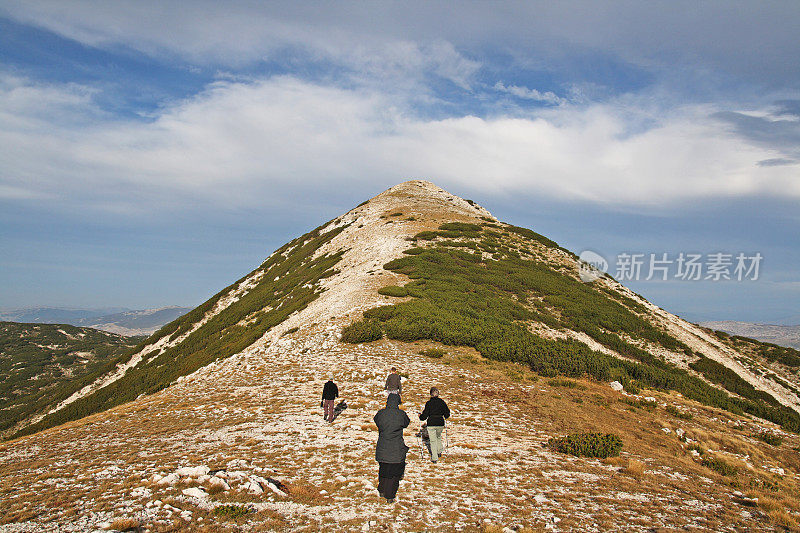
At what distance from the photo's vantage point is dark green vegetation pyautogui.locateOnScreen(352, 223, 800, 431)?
1023 inches

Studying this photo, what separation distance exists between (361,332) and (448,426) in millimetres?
12005

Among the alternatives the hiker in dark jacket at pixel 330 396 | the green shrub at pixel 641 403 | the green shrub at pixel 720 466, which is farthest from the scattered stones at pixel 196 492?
the green shrub at pixel 641 403

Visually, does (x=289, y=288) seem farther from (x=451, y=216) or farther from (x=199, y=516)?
(x=199, y=516)

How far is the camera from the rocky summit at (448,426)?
30.6ft

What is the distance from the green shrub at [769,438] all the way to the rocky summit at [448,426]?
0.26 feet

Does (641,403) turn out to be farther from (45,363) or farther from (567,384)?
(45,363)

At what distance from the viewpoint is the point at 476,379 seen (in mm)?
21547

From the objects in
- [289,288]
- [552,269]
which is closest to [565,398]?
[552,269]

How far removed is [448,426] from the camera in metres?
15.7

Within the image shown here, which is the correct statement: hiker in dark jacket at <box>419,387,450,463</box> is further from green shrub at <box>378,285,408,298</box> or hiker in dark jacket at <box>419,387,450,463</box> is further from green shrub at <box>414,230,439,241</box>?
green shrub at <box>414,230,439,241</box>

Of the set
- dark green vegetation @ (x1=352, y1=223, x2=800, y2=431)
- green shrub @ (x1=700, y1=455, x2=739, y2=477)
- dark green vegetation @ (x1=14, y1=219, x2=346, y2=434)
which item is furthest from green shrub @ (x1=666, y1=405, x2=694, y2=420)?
dark green vegetation @ (x1=14, y1=219, x2=346, y2=434)

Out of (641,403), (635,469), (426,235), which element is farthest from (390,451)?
(426,235)

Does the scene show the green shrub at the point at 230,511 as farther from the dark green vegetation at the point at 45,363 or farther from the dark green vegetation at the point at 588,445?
the dark green vegetation at the point at 45,363

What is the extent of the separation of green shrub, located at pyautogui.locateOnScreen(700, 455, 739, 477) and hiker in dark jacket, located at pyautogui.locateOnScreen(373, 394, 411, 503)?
12.9 meters
